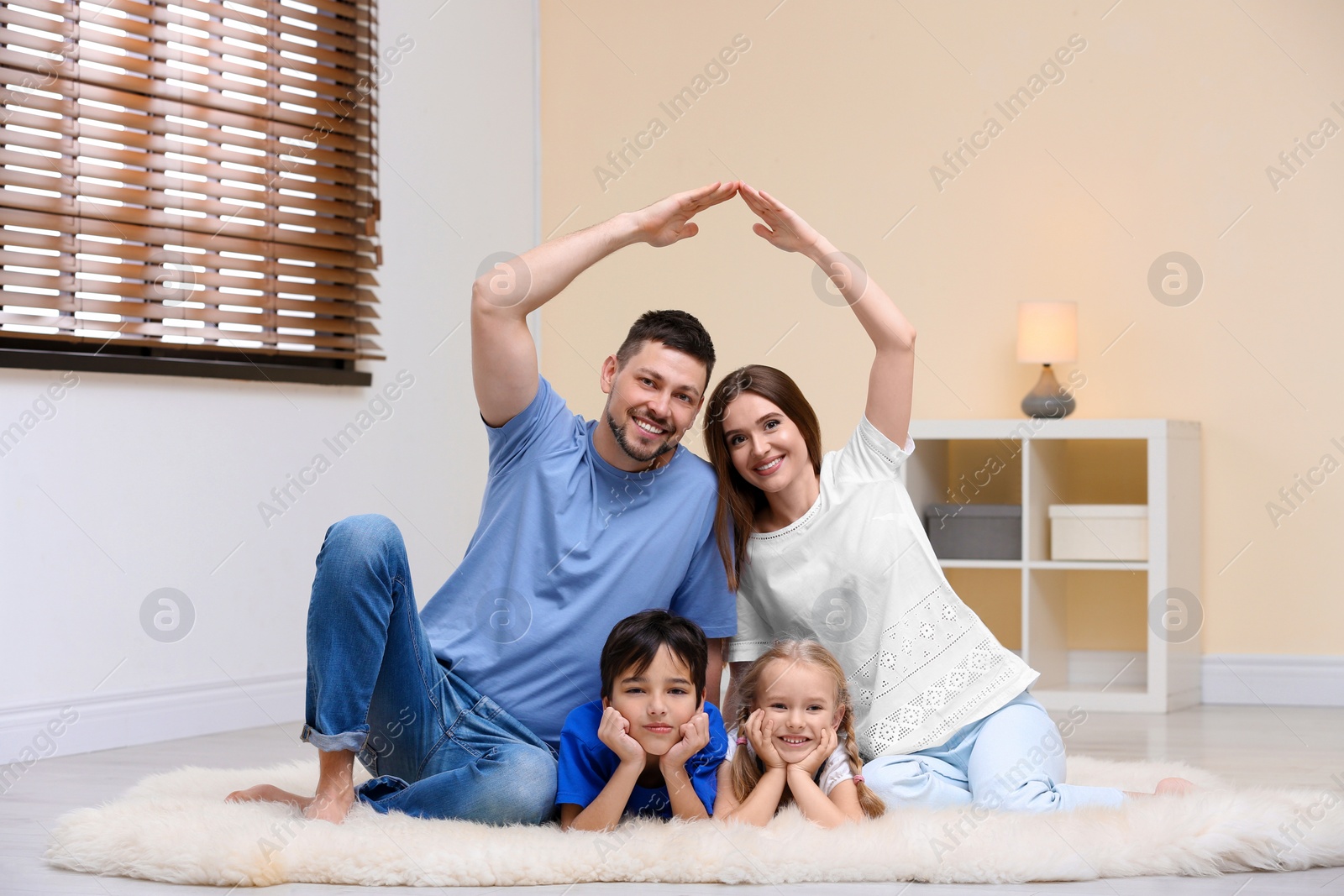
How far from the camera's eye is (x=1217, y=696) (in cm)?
369

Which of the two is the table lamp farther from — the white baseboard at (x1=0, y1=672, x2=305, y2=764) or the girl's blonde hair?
the white baseboard at (x1=0, y1=672, x2=305, y2=764)

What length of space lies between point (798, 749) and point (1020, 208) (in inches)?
96.9

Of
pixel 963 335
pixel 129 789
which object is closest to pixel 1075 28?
pixel 963 335

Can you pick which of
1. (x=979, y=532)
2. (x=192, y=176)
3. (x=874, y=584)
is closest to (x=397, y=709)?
(x=874, y=584)

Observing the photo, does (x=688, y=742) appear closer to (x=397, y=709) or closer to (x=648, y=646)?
(x=648, y=646)

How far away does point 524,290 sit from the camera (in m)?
1.96

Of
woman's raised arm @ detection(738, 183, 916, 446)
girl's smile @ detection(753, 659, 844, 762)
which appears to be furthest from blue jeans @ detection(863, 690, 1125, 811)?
woman's raised arm @ detection(738, 183, 916, 446)

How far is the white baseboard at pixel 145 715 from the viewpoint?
2736mm

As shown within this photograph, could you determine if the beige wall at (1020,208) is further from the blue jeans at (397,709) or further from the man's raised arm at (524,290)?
the blue jeans at (397,709)

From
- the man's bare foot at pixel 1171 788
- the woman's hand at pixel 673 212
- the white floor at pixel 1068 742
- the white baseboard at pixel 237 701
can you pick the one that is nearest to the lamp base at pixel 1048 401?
the white baseboard at pixel 237 701

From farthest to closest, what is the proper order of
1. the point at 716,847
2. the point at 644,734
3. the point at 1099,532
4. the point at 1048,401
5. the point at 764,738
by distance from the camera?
the point at 1048,401
the point at 1099,532
the point at 764,738
the point at 644,734
the point at 716,847

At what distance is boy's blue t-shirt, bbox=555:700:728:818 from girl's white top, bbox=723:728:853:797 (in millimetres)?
36

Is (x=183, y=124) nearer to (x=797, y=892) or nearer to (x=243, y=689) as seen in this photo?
(x=243, y=689)

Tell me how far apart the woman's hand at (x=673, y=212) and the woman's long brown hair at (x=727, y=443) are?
243 millimetres
